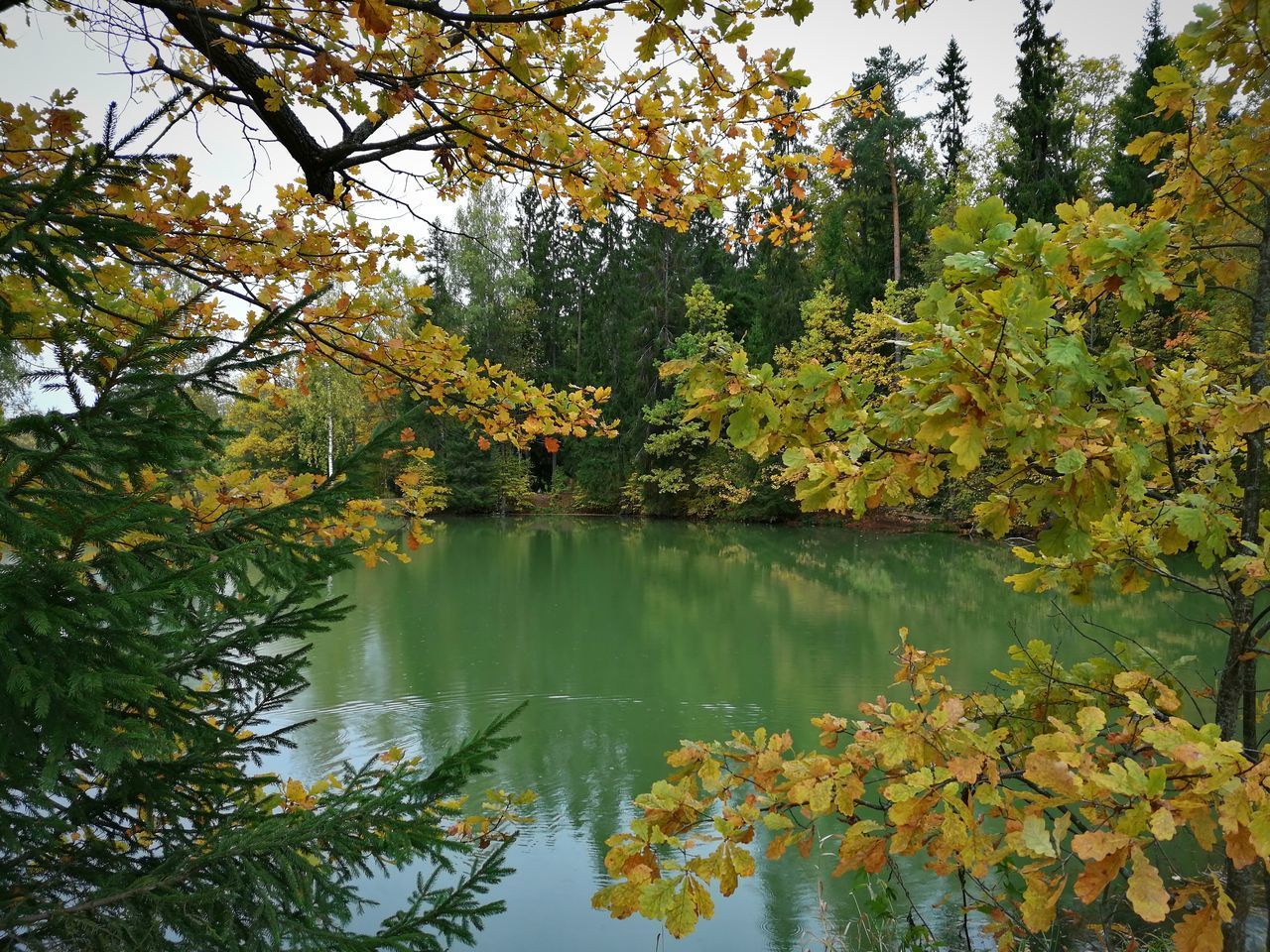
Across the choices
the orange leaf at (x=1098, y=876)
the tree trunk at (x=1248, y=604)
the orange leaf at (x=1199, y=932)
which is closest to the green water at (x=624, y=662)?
the tree trunk at (x=1248, y=604)

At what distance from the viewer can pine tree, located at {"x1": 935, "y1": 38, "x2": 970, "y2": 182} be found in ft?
68.5

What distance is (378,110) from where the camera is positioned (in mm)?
Result: 2004

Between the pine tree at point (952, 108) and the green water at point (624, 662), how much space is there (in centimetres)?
1293

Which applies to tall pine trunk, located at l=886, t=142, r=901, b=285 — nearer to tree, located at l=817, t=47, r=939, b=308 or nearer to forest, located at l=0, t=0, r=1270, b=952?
tree, located at l=817, t=47, r=939, b=308

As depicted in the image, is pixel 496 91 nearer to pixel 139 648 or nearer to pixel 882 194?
pixel 139 648

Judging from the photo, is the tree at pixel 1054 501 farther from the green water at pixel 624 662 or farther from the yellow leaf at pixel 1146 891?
the green water at pixel 624 662

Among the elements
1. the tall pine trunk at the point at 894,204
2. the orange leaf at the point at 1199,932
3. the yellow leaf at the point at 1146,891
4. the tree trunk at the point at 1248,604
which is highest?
the tall pine trunk at the point at 894,204

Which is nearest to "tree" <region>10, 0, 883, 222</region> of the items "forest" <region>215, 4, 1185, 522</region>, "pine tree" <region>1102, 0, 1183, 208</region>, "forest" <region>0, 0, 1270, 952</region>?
"forest" <region>0, 0, 1270, 952</region>

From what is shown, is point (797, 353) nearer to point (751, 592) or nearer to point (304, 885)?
point (751, 592)

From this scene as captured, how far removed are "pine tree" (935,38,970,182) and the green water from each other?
42.4ft

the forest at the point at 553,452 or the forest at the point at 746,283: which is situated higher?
the forest at the point at 746,283

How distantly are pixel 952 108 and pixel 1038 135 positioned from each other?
5930 mm

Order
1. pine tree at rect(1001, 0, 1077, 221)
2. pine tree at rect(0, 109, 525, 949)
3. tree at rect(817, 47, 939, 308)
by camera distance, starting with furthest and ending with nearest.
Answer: tree at rect(817, 47, 939, 308) → pine tree at rect(1001, 0, 1077, 221) → pine tree at rect(0, 109, 525, 949)

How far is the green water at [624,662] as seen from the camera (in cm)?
371
